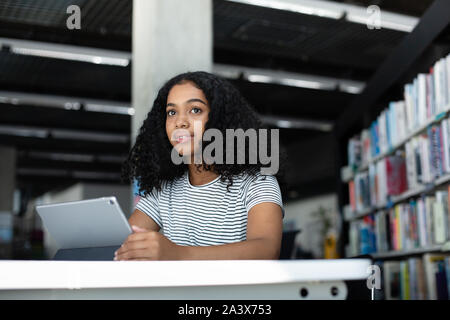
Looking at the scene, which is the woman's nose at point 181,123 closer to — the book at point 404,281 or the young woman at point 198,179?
the young woman at point 198,179

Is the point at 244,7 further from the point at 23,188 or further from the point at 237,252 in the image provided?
the point at 23,188

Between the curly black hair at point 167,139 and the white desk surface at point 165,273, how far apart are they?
711mm

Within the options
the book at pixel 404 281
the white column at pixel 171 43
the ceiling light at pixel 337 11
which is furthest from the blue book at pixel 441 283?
the ceiling light at pixel 337 11

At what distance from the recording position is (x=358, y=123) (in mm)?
4887

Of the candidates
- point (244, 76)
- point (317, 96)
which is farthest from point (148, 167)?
point (317, 96)

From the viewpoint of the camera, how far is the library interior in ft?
3.20

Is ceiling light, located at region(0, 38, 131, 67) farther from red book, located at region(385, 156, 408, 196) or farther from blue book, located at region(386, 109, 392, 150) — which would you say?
red book, located at region(385, 156, 408, 196)

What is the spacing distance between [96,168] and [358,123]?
10088mm

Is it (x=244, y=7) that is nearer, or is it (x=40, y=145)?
(x=244, y=7)

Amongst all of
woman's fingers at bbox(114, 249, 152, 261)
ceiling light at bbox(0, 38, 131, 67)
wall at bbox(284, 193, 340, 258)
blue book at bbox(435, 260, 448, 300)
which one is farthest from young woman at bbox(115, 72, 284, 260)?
wall at bbox(284, 193, 340, 258)

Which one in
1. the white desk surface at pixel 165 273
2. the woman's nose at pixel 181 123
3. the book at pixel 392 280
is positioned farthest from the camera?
the book at pixel 392 280

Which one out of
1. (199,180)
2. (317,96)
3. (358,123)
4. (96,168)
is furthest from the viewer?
(96,168)

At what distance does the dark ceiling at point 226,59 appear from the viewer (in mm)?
5484
